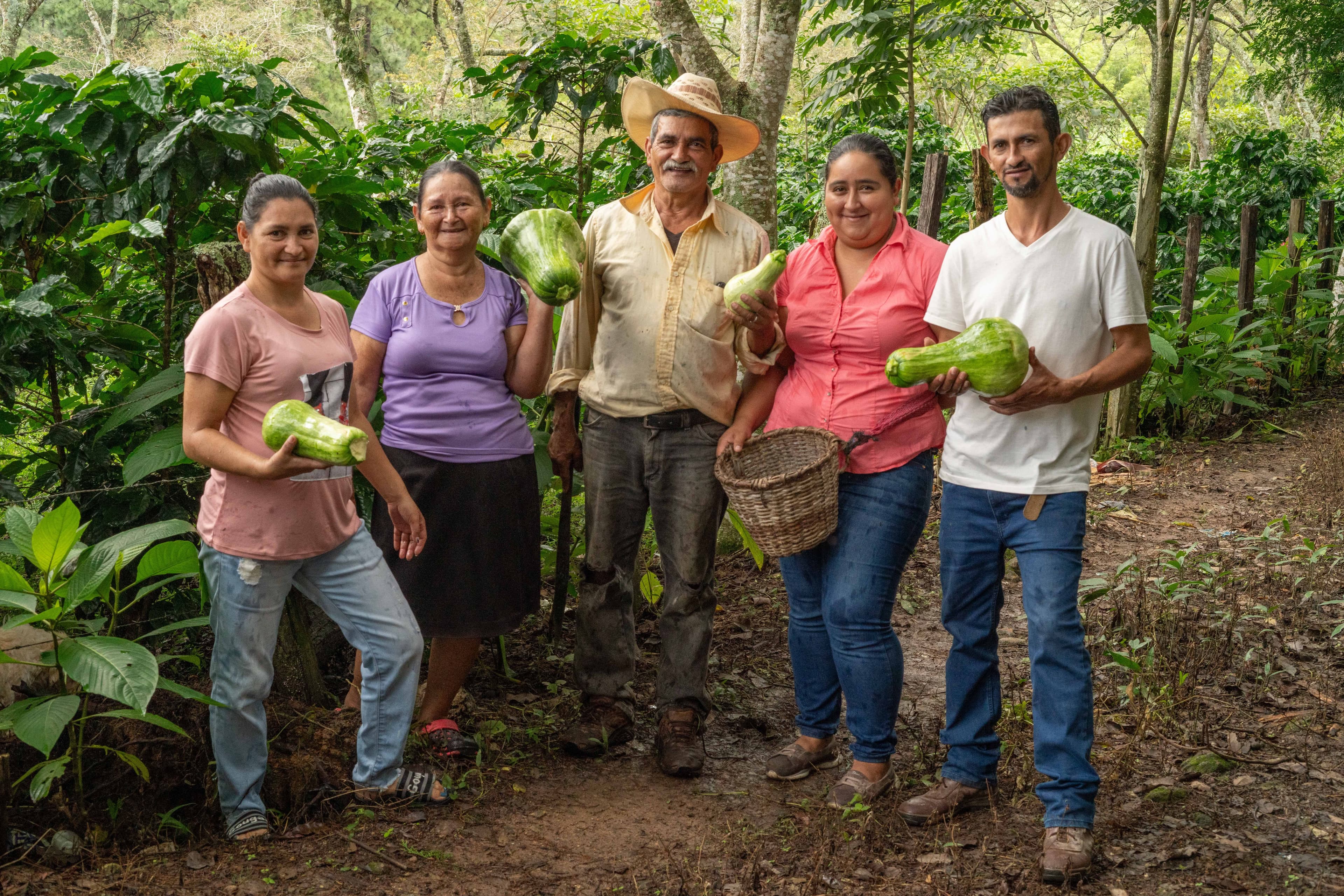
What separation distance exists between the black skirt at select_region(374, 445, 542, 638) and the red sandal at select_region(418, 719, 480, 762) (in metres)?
0.34

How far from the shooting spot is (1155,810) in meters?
3.31

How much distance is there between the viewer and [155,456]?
322cm

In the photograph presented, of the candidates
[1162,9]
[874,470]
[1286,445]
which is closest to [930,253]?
[874,470]

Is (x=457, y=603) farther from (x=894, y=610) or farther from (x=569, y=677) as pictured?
(x=894, y=610)

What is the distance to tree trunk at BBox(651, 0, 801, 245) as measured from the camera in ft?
16.8

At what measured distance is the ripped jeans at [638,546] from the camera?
366 cm

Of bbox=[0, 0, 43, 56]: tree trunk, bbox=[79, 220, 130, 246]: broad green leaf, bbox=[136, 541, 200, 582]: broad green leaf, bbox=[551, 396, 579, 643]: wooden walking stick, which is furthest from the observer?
bbox=[0, 0, 43, 56]: tree trunk

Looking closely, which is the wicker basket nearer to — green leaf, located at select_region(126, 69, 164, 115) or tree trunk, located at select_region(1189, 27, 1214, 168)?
green leaf, located at select_region(126, 69, 164, 115)

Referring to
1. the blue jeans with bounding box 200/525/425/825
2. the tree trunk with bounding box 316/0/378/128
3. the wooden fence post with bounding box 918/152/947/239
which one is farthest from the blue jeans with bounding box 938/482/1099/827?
the tree trunk with bounding box 316/0/378/128

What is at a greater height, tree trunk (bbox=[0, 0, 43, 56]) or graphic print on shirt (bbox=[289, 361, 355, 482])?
tree trunk (bbox=[0, 0, 43, 56])

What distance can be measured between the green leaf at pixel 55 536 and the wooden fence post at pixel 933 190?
424 cm

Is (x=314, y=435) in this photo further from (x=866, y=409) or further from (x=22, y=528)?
(x=866, y=409)

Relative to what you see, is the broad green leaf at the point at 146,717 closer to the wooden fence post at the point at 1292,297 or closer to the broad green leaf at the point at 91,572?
the broad green leaf at the point at 91,572

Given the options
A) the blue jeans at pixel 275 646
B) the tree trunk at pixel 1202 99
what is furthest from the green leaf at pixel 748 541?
the tree trunk at pixel 1202 99
